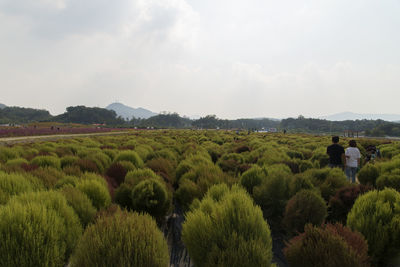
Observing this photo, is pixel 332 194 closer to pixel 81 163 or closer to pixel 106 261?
pixel 106 261

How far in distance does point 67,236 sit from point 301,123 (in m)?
144

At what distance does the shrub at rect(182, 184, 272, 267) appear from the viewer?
2375 mm

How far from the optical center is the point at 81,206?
3631 millimetres

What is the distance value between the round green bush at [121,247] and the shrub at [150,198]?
184 centimetres

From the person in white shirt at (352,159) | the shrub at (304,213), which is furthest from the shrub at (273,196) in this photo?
the person in white shirt at (352,159)

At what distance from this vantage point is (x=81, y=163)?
714 centimetres

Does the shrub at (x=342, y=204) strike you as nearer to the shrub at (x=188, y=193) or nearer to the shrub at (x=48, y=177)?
the shrub at (x=188, y=193)

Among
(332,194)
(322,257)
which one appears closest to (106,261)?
(322,257)

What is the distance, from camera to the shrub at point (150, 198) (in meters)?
4.50

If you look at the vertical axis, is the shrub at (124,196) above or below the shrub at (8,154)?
below

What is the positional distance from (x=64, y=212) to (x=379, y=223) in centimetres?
472

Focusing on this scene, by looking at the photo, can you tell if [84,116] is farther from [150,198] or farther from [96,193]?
[150,198]

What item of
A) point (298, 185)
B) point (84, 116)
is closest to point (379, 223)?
point (298, 185)

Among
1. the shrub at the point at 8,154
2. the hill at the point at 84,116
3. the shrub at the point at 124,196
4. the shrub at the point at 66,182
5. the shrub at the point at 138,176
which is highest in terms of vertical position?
the hill at the point at 84,116
